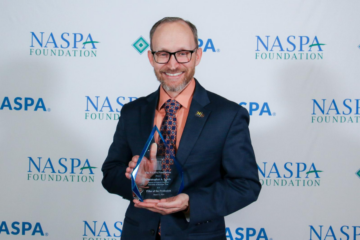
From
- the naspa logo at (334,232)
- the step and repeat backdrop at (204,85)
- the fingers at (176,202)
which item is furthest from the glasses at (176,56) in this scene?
the naspa logo at (334,232)

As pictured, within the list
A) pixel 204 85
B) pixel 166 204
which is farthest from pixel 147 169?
pixel 204 85

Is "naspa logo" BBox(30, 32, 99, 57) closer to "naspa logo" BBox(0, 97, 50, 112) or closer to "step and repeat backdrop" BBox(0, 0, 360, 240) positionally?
"step and repeat backdrop" BBox(0, 0, 360, 240)

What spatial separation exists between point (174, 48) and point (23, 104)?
172 cm

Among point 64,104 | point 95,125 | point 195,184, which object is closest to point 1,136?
point 64,104

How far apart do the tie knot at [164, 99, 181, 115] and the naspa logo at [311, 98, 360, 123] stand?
4.73ft

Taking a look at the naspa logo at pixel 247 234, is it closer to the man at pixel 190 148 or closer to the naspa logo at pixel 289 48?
the man at pixel 190 148

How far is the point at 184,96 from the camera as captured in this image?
1522 mm

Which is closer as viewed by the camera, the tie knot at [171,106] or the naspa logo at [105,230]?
the tie knot at [171,106]

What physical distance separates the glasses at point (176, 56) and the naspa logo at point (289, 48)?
1.20 meters

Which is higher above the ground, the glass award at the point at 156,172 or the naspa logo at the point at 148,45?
the naspa logo at the point at 148,45

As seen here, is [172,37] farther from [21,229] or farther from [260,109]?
[21,229]

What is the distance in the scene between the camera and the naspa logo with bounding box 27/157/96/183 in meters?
2.63

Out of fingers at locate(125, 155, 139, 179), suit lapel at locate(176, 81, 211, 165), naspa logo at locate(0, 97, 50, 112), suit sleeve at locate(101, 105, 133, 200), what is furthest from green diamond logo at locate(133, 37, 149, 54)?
fingers at locate(125, 155, 139, 179)

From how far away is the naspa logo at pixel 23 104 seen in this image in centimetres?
267
